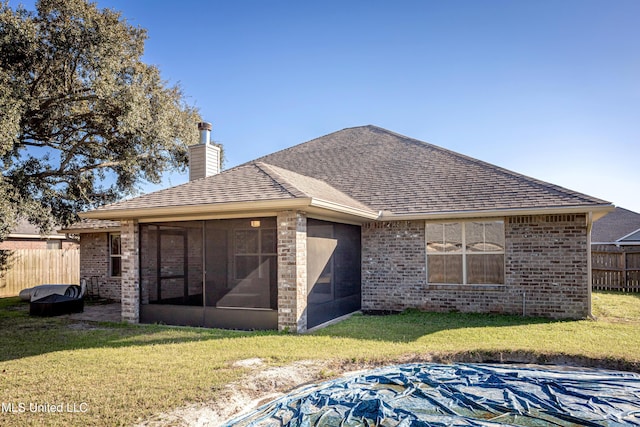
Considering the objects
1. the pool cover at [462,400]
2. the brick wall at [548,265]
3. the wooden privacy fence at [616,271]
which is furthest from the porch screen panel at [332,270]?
the wooden privacy fence at [616,271]

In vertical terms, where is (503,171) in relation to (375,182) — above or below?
above

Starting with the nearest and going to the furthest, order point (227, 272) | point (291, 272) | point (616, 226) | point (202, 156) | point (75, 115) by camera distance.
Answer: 1. point (291, 272)
2. point (227, 272)
3. point (202, 156)
4. point (75, 115)
5. point (616, 226)

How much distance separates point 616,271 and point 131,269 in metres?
17.0

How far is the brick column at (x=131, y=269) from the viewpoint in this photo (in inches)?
387

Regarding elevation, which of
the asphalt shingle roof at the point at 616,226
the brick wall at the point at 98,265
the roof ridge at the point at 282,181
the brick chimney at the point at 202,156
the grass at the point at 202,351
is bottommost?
the grass at the point at 202,351

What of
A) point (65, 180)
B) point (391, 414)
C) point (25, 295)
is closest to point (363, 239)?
point (391, 414)

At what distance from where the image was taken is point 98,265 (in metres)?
15.5

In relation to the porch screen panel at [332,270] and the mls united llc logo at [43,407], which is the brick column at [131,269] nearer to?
the porch screen panel at [332,270]

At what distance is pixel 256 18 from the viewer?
36.9 feet

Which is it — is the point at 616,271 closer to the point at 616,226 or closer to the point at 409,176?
the point at 616,226

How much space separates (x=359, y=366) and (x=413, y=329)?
109 inches

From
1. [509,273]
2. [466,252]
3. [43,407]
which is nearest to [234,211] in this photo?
[43,407]

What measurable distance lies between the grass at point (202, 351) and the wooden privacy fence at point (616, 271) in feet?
24.9

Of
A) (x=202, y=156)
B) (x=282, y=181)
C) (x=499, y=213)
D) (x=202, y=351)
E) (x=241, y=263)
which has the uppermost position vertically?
(x=202, y=156)
